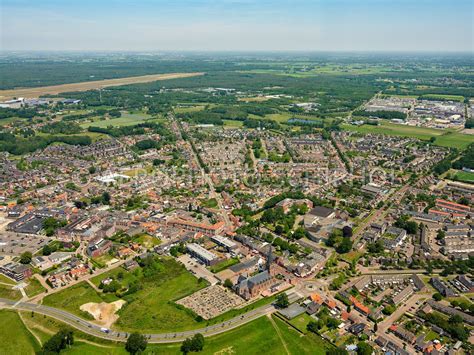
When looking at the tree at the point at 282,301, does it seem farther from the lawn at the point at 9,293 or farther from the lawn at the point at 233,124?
the lawn at the point at 233,124

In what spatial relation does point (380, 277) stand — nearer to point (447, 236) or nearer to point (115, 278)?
point (447, 236)

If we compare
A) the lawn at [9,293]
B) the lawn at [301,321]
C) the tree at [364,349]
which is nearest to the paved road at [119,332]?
the lawn at [9,293]

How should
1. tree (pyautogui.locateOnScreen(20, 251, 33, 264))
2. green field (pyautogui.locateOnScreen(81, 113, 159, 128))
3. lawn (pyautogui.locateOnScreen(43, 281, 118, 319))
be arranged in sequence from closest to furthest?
lawn (pyautogui.locateOnScreen(43, 281, 118, 319)) → tree (pyautogui.locateOnScreen(20, 251, 33, 264)) → green field (pyautogui.locateOnScreen(81, 113, 159, 128))

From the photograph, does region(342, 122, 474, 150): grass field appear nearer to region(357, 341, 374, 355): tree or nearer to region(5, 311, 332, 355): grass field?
region(357, 341, 374, 355): tree

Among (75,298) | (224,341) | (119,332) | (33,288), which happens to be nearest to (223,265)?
(224,341)

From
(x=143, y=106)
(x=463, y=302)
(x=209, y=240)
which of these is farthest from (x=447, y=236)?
(x=143, y=106)

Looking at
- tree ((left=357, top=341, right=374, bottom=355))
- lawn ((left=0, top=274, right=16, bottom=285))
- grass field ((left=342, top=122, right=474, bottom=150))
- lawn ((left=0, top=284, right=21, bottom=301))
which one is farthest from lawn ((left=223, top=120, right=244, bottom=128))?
tree ((left=357, top=341, right=374, bottom=355))

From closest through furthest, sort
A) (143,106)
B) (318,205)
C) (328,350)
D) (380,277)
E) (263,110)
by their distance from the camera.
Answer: (328,350), (380,277), (318,205), (263,110), (143,106)
